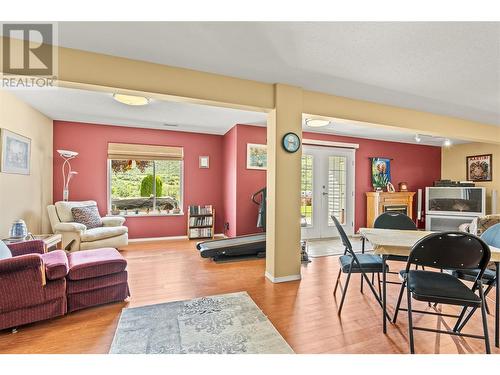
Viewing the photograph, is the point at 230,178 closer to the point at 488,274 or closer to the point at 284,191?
the point at 284,191

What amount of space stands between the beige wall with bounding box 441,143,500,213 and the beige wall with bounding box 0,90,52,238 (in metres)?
9.45

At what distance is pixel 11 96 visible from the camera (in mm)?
3195

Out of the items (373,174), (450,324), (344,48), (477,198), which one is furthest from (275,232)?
(477,198)

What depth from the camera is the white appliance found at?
559 centimetres

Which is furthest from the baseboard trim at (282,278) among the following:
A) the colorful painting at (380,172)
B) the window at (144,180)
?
the colorful painting at (380,172)

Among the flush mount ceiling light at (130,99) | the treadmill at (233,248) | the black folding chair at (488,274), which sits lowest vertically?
the treadmill at (233,248)

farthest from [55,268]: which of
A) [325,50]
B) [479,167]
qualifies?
[479,167]

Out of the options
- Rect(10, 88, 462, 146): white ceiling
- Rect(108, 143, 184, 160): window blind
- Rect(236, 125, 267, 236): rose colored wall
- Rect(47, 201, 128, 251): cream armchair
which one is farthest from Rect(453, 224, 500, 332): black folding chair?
Rect(108, 143, 184, 160): window blind

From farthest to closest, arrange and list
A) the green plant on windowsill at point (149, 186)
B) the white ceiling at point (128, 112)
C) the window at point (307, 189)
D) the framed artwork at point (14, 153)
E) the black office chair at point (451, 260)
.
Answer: the window at point (307, 189), the green plant on windowsill at point (149, 186), the white ceiling at point (128, 112), the framed artwork at point (14, 153), the black office chair at point (451, 260)

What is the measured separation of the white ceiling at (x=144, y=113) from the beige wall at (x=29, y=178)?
182 millimetres

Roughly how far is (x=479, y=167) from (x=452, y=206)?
1328 millimetres

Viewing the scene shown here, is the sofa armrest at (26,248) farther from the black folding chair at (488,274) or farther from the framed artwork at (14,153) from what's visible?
the black folding chair at (488,274)

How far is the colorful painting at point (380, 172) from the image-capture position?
606 cm

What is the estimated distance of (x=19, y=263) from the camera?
1.82 meters
